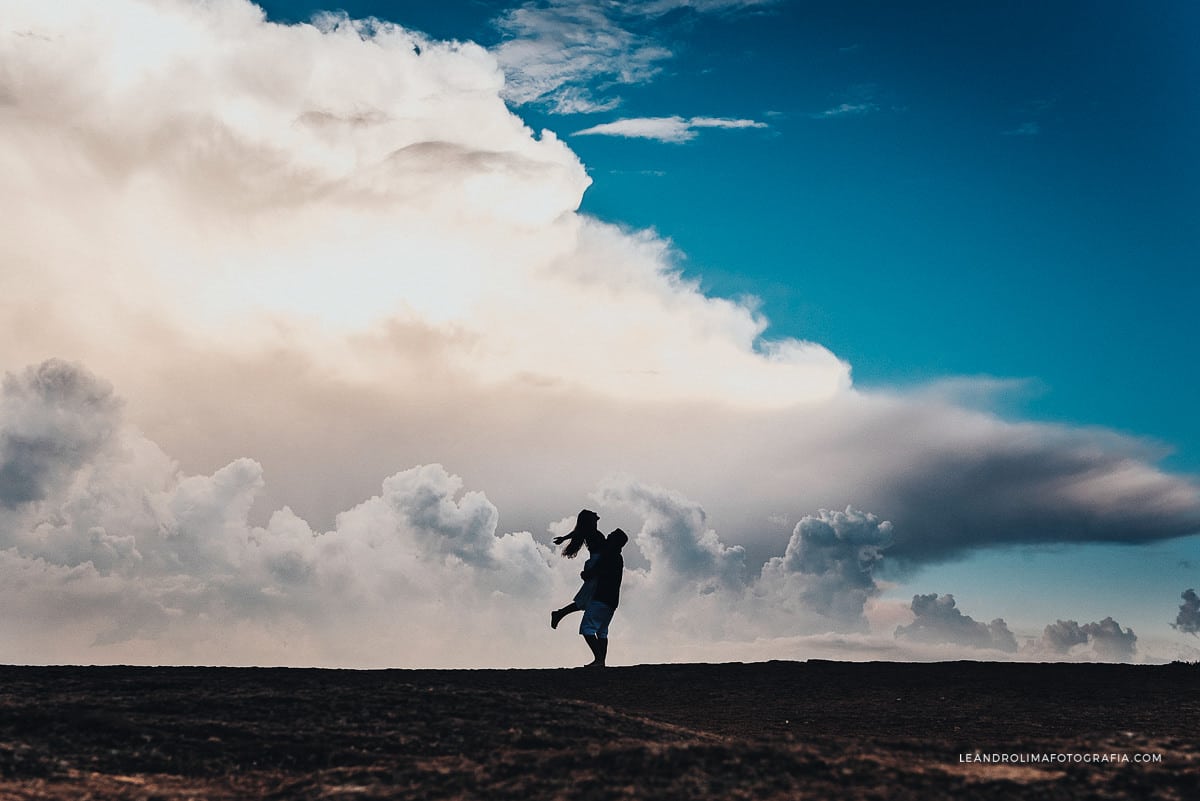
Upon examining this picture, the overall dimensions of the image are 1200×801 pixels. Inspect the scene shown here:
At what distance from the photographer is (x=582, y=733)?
15.1 metres

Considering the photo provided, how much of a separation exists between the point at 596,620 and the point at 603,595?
0.58 m

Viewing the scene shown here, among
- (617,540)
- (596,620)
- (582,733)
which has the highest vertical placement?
(617,540)

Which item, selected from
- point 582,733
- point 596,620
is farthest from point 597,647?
point 582,733

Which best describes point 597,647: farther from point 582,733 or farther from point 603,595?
point 582,733

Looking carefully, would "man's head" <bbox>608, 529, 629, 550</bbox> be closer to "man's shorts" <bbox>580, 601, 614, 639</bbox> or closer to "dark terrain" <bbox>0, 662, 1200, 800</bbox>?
"man's shorts" <bbox>580, 601, 614, 639</bbox>

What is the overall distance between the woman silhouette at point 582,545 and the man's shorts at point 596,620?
0.20 m

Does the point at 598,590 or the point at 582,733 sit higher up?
the point at 598,590

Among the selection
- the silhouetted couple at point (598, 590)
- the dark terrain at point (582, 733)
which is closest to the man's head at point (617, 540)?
the silhouetted couple at point (598, 590)

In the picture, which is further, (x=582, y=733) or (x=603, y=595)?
(x=603, y=595)

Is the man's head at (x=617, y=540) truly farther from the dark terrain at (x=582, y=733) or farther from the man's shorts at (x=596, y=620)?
the dark terrain at (x=582, y=733)

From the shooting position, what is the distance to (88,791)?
1346 centimetres

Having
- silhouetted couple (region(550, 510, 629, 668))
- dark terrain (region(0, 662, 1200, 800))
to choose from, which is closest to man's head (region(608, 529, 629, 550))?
silhouetted couple (region(550, 510, 629, 668))

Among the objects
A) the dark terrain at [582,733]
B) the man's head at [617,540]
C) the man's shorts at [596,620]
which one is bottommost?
the dark terrain at [582,733]

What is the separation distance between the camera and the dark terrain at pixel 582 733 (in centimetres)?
1221
